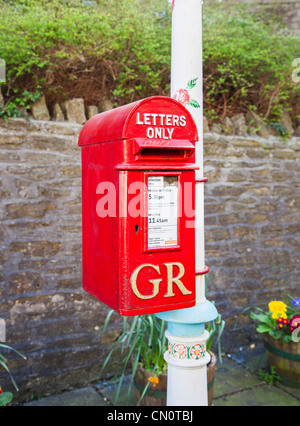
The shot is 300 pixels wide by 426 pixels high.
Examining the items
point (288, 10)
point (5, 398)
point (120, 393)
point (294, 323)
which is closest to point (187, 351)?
point (5, 398)

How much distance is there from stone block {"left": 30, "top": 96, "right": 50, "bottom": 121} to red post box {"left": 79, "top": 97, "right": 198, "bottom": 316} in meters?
1.57

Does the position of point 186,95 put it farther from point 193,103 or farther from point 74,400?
point 74,400

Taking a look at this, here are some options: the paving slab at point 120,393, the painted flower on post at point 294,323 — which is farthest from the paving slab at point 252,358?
the paving slab at point 120,393

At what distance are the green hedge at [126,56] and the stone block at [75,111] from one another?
0.39ft

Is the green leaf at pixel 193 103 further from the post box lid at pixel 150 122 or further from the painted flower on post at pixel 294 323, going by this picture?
the painted flower on post at pixel 294 323

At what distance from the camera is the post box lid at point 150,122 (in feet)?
5.55

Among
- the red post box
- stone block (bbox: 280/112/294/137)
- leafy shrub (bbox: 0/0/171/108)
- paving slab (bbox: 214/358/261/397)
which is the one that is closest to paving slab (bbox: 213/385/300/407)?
paving slab (bbox: 214/358/261/397)

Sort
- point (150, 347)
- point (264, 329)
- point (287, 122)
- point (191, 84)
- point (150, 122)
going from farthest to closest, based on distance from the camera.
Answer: point (287, 122), point (264, 329), point (150, 347), point (191, 84), point (150, 122)

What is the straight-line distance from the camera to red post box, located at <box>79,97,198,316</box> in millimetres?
1697

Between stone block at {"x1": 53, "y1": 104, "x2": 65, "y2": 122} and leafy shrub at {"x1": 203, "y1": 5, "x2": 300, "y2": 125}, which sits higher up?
leafy shrub at {"x1": 203, "y1": 5, "x2": 300, "y2": 125}

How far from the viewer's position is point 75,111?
3.45 m

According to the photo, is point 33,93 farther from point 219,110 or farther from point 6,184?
point 219,110

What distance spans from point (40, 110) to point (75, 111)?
289mm

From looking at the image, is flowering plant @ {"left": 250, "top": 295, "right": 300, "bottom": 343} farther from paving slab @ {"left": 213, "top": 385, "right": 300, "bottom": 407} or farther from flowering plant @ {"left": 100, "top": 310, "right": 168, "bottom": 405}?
flowering plant @ {"left": 100, "top": 310, "right": 168, "bottom": 405}
